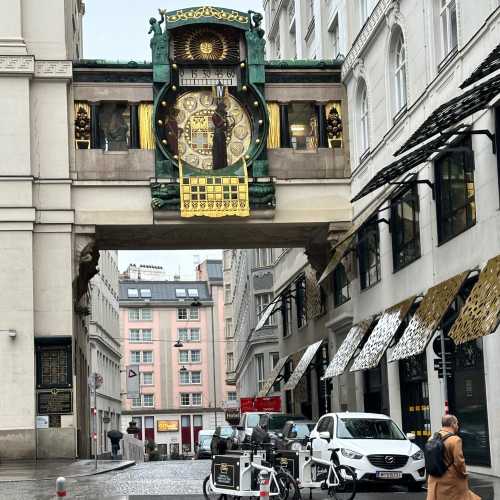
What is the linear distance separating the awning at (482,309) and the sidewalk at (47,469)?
11518 mm

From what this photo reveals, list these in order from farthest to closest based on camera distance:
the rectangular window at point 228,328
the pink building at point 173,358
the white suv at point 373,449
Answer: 1. the rectangular window at point 228,328
2. the pink building at point 173,358
3. the white suv at point 373,449

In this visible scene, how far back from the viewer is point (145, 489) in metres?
25.7

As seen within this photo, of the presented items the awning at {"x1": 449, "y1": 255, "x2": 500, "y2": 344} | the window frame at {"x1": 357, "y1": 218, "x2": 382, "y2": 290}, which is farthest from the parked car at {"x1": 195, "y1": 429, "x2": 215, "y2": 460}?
the awning at {"x1": 449, "y1": 255, "x2": 500, "y2": 344}

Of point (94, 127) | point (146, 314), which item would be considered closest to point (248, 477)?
point (94, 127)

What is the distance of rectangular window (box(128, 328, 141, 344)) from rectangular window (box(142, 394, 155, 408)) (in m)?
6.42

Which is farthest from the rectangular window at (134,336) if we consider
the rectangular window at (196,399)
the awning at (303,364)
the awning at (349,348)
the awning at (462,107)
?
the awning at (462,107)

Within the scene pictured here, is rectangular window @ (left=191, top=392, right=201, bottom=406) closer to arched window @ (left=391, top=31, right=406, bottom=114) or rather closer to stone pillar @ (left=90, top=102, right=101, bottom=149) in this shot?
stone pillar @ (left=90, top=102, right=101, bottom=149)

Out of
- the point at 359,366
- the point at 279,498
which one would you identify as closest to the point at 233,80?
the point at 359,366

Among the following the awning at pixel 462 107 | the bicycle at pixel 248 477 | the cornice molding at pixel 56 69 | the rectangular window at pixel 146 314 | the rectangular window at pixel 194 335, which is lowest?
the bicycle at pixel 248 477

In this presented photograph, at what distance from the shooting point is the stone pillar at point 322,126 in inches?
1624

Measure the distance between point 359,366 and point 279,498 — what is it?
14420mm

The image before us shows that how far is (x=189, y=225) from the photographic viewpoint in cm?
4056

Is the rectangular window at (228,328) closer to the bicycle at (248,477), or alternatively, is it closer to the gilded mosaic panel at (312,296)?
the gilded mosaic panel at (312,296)

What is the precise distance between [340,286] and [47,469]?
1459 cm
